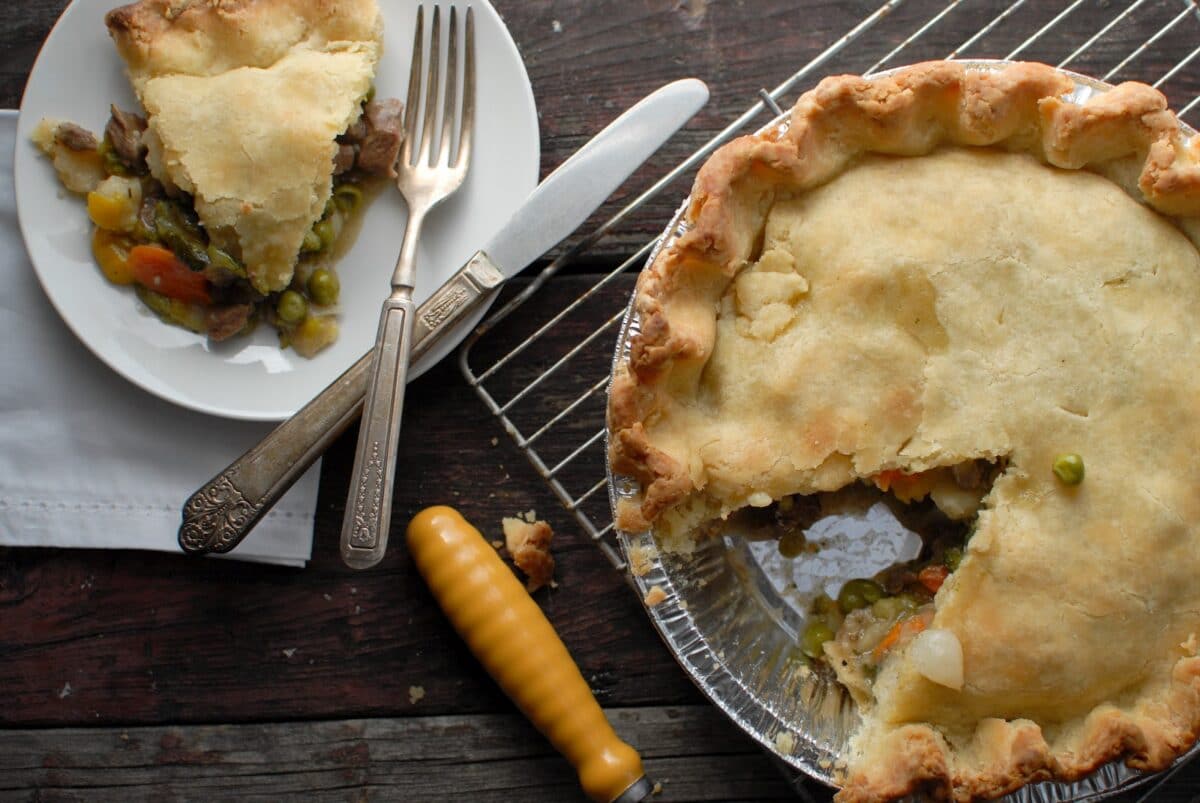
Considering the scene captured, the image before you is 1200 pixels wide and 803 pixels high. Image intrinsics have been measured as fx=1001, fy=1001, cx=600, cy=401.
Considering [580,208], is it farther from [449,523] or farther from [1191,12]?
[1191,12]

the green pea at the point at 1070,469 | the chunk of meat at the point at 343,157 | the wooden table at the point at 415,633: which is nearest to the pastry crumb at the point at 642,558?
the wooden table at the point at 415,633

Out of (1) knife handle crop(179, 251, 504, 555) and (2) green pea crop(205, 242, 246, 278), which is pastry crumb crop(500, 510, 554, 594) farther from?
(2) green pea crop(205, 242, 246, 278)

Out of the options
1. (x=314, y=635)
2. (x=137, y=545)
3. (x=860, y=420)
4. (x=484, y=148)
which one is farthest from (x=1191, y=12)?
(x=137, y=545)

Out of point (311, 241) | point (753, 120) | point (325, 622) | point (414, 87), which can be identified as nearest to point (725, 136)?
point (753, 120)

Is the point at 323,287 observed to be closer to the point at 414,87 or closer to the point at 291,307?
the point at 291,307

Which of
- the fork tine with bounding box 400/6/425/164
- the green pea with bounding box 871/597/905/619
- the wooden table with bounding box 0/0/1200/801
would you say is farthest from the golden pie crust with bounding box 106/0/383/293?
the green pea with bounding box 871/597/905/619

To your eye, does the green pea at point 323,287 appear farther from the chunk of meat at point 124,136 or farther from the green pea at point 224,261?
the chunk of meat at point 124,136
